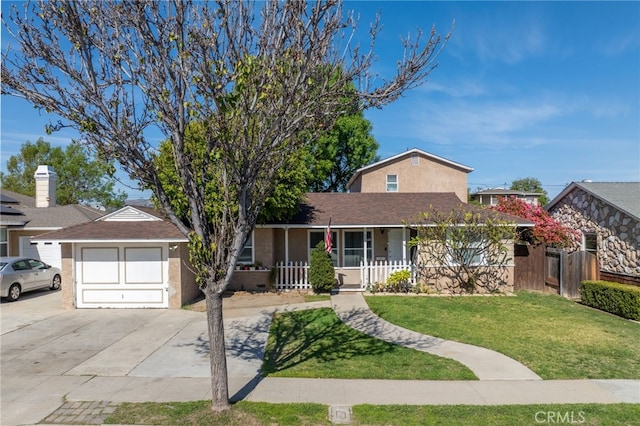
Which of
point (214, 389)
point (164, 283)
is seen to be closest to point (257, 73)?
point (214, 389)

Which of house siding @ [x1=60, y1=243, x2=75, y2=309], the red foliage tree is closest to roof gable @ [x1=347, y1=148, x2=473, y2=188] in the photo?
the red foliage tree

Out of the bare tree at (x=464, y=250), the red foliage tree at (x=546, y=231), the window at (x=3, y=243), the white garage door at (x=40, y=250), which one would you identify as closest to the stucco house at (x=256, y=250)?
the bare tree at (x=464, y=250)

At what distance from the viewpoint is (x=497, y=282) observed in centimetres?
1587

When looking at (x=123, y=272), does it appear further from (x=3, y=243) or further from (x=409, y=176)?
(x=409, y=176)

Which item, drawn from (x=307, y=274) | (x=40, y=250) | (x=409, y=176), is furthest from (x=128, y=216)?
(x=409, y=176)

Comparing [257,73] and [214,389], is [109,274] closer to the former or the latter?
[214,389]

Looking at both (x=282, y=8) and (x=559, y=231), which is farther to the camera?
(x=559, y=231)

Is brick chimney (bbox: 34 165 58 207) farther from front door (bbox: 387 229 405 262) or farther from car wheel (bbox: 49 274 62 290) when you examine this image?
front door (bbox: 387 229 405 262)

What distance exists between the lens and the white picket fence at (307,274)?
15.6 meters

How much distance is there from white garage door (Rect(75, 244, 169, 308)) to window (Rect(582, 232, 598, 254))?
51.7ft

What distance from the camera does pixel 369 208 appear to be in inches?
707

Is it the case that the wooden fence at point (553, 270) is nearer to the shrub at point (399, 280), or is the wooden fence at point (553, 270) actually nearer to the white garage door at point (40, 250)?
the shrub at point (399, 280)

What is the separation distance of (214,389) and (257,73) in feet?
14.2

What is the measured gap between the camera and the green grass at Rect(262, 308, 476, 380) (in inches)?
282
